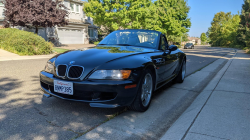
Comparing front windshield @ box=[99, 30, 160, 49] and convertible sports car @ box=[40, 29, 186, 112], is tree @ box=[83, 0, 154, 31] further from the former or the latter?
convertible sports car @ box=[40, 29, 186, 112]

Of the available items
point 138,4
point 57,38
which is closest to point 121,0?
point 138,4

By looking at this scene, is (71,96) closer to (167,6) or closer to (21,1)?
(21,1)

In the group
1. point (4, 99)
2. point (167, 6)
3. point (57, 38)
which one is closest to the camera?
point (4, 99)

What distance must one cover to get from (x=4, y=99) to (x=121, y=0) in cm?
2280

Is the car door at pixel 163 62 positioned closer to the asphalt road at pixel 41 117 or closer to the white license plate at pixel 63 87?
the asphalt road at pixel 41 117

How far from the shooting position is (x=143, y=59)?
10.7ft

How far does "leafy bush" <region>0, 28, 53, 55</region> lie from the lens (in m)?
12.4

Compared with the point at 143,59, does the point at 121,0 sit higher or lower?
higher

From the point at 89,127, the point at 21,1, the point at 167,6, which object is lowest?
the point at 89,127

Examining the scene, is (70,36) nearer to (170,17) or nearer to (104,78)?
(170,17)

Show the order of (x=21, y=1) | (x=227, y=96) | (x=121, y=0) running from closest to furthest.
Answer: (x=227, y=96) → (x=21, y=1) → (x=121, y=0)

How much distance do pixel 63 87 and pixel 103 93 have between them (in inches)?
24.0

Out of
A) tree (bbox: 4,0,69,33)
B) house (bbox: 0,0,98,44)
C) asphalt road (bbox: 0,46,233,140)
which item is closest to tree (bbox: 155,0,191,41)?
house (bbox: 0,0,98,44)

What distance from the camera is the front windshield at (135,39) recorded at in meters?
4.43
